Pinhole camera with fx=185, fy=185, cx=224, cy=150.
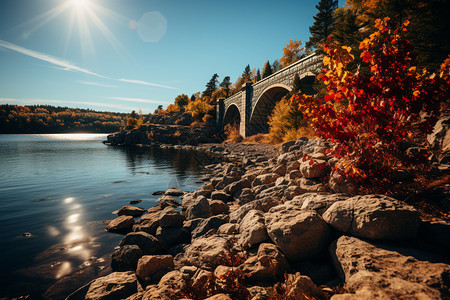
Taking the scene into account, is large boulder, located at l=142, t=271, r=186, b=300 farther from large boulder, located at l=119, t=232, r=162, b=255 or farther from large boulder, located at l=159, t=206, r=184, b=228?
large boulder, located at l=159, t=206, r=184, b=228

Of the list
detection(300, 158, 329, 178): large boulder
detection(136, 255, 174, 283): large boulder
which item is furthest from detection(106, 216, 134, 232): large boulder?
detection(300, 158, 329, 178): large boulder

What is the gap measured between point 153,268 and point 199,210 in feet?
7.07

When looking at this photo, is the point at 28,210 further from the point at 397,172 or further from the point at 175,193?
the point at 397,172

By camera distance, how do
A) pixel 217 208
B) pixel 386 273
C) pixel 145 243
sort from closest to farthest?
1. pixel 386 273
2. pixel 145 243
3. pixel 217 208

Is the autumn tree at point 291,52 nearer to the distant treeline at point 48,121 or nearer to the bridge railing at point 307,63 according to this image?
the bridge railing at point 307,63

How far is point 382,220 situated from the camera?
2.30m

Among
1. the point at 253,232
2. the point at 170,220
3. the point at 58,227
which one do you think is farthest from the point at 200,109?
the point at 253,232

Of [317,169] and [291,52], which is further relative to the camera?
[291,52]

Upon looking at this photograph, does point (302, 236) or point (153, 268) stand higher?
point (302, 236)

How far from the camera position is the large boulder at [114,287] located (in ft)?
9.23

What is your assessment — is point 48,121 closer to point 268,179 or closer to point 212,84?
point 212,84

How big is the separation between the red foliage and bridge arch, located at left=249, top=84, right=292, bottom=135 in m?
19.7

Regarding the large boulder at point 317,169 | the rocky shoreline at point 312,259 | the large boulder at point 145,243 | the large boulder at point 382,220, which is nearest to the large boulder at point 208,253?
the rocky shoreline at point 312,259

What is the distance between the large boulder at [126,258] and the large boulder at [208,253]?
1.26 m
